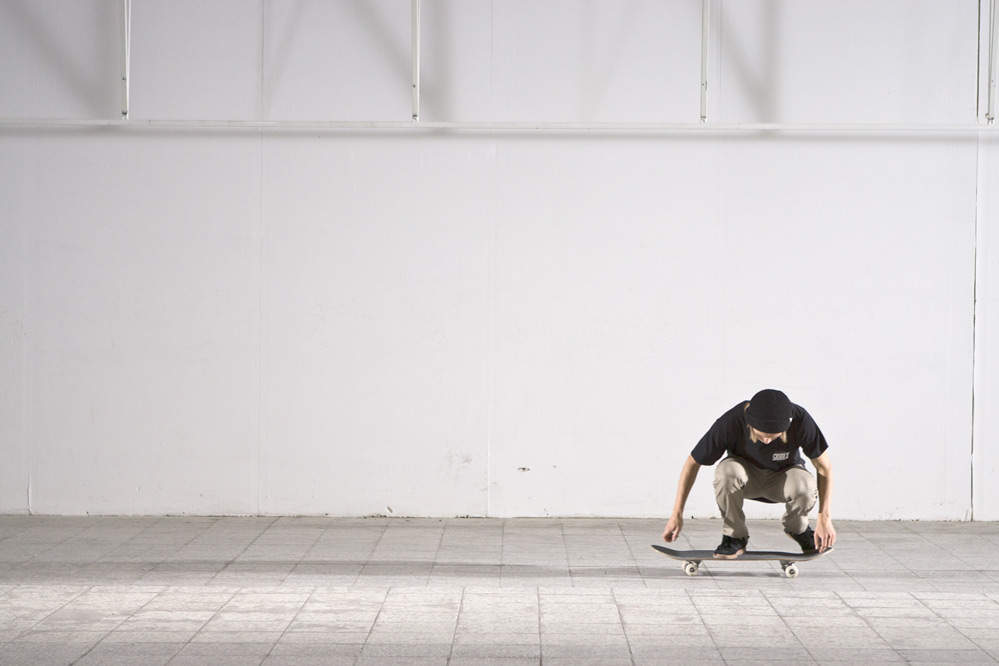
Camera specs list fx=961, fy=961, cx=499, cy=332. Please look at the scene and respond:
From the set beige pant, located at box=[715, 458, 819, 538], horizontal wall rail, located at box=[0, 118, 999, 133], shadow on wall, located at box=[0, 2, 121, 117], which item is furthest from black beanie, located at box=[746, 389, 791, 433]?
shadow on wall, located at box=[0, 2, 121, 117]

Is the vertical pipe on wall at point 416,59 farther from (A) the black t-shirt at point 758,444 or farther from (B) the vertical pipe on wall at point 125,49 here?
(A) the black t-shirt at point 758,444

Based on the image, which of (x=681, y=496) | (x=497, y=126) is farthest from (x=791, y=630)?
(x=497, y=126)

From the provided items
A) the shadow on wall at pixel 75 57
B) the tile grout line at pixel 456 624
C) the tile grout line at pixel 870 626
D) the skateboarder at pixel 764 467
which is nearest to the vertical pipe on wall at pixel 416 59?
the shadow on wall at pixel 75 57

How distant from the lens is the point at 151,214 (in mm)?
8547

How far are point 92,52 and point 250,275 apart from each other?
246cm

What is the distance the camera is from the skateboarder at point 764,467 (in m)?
5.61

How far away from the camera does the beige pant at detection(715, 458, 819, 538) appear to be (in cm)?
613

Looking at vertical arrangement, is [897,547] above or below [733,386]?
below

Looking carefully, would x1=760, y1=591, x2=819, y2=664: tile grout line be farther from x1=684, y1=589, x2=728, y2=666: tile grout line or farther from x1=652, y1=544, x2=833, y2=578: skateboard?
x1=684, y1=589, x2=728, y2=666: tile grout line

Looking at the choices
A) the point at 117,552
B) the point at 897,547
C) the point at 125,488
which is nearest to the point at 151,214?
the point at 125,488

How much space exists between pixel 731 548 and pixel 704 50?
447cm

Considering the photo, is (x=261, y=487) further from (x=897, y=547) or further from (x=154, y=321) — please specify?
(x=897, y=547)

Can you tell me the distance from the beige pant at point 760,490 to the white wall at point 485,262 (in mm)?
2258

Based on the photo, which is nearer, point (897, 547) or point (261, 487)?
point (897, 547)
